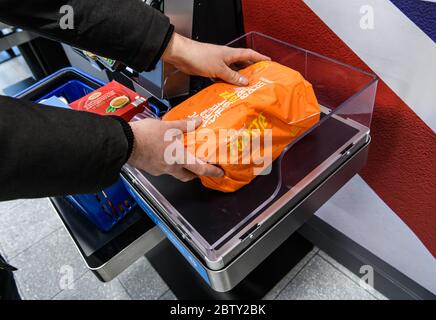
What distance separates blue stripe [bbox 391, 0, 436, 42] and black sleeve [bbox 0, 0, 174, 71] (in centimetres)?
60

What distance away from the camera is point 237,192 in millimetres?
940

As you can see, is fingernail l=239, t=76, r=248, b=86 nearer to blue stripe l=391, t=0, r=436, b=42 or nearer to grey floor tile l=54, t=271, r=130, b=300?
blue stripe l=391, t=0, r=436, b=42

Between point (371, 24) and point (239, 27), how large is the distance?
51cm

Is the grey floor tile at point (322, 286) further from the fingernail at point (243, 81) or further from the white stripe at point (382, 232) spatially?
the fingernail at point (243, 81)

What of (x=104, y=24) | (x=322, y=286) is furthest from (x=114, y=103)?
(x=322, y=286)

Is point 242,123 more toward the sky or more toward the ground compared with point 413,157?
more toward the sky

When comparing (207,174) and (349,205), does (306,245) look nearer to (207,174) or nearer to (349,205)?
(349,205)

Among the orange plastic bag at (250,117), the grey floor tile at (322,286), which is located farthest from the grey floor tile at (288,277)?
the orange plastic bag at (250,117)

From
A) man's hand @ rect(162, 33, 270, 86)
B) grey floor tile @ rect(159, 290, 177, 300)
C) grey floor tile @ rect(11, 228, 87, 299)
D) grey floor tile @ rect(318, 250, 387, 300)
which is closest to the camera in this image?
man's hand @ rect(162, 33, 270, 86)

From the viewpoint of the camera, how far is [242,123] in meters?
0.85

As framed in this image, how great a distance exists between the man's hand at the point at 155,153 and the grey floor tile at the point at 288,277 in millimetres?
1021

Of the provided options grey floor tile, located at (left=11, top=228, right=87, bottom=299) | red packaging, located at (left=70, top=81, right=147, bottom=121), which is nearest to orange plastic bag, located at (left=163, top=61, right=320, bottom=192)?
red packaging, located at (left=70, top=81, right=147, bottom=121)

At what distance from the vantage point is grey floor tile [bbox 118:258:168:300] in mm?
1761

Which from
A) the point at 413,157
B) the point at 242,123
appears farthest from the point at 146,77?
the point at 413,157
